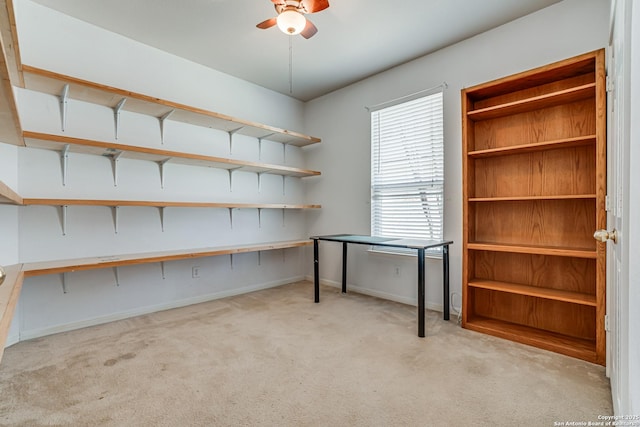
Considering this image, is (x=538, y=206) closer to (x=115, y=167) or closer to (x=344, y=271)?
(x=344, y=271)

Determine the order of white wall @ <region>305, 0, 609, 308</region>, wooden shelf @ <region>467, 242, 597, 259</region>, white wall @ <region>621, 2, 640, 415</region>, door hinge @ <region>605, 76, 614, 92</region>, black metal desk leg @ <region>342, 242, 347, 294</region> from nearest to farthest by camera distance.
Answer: white wall @ <region>621, 2, 640, 415</region> → door hinge @ <region>605, 76, 614, 92</region> → wooden shelf @ <region>467, 242, 597, 259</region> → white wall @ <region>305, 0, 609, 308</region> → black metal desk leg @ <region>342, 242, 347, 294</region>

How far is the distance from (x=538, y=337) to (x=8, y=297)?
326 centimetres

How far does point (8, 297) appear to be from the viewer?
134 centimetres

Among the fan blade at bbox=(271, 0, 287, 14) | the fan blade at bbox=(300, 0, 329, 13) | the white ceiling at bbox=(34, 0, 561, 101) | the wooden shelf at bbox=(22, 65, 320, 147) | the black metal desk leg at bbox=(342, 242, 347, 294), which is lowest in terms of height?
the black metal desk leg at bbox=(342, 242, 347, 294)

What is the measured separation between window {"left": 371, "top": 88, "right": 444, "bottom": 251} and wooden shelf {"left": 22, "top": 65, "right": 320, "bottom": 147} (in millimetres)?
1126

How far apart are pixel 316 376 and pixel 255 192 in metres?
2.71

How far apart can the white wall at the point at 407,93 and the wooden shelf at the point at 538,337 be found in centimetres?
48

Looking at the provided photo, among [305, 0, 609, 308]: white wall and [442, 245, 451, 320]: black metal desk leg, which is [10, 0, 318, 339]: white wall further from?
[442, 245, 451, 320]: black metal desk leg

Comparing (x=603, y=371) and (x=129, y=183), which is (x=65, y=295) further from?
(x=603, y=371)

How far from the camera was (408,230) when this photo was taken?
359 centimetres

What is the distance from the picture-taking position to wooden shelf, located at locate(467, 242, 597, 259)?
2.19 meters

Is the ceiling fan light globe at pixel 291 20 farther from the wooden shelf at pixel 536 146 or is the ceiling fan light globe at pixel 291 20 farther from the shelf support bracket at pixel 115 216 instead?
the shelf support bracket at pixel 115 216

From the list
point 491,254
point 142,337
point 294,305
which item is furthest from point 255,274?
point 491,254

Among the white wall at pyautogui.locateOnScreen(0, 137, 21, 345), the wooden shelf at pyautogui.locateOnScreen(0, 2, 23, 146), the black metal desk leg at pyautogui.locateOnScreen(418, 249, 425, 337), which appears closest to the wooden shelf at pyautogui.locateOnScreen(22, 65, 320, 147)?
the wooden shelf at pyautogui.locateOnScreen(0, 2, 23, 146)
